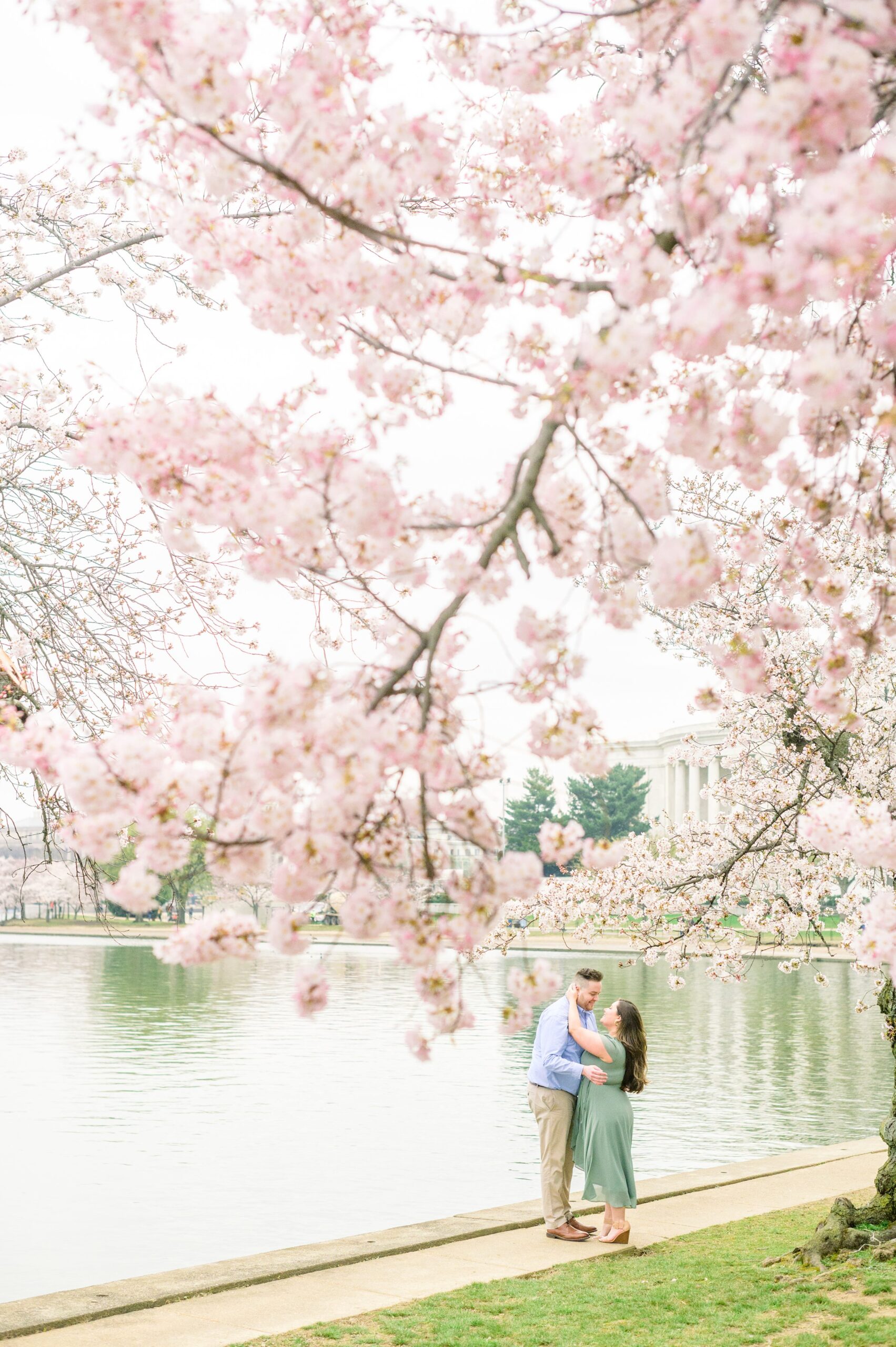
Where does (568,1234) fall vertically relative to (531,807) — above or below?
below

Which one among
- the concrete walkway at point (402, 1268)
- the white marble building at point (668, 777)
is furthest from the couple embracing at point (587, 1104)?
the white marble building at point (668, 777)

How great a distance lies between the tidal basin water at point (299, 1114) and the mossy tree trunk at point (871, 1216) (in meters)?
3.04

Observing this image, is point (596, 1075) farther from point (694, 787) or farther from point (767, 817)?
point (694, 787)

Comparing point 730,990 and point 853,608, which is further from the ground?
point 853,608

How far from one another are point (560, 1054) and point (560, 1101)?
11.2 inches

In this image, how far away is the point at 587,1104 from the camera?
8508mm

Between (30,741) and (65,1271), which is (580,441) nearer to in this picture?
(30,741)

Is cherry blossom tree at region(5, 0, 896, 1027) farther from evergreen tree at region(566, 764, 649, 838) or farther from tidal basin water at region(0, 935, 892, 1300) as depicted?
evergreen tree at region(566, 764, 649, 838)

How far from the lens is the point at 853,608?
500 centimetres

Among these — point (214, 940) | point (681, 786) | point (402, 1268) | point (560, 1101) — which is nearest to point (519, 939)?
point (560, 1101)

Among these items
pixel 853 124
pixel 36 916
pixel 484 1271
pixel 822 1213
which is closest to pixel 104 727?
pixel 484 1271

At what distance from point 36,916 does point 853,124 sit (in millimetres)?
104909

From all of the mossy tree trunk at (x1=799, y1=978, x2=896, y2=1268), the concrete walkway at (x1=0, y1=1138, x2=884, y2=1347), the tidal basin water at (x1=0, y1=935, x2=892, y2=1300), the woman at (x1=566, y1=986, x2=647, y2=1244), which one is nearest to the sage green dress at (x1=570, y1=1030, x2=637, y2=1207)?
the woman at (x1=566, y1=986, x2=647, y2=1244)

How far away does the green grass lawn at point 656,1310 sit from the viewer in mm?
6434
